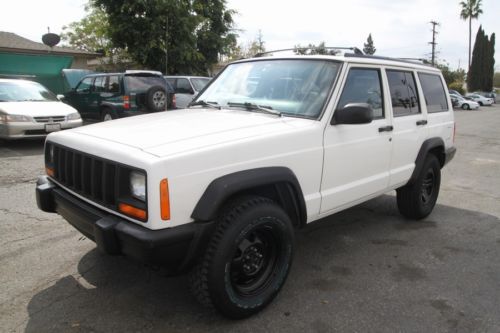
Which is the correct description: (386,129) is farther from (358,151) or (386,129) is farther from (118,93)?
(118,93)

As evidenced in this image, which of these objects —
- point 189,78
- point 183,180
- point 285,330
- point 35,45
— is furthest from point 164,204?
point 35,45

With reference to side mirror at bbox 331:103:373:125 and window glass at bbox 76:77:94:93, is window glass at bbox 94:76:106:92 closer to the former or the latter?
window glass at bbox 76:77:94:93

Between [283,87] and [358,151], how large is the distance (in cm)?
86

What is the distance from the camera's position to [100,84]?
451 inches

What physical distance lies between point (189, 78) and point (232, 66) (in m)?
8.94

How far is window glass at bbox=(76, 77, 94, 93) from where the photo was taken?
11.9 m

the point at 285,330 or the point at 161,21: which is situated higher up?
the point at 161,21

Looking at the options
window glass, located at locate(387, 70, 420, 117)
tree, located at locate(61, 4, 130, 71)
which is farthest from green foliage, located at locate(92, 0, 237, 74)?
window glass, located at locate(387, 70, 420, 117)

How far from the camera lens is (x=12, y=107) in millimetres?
8570

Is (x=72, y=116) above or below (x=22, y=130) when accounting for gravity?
above

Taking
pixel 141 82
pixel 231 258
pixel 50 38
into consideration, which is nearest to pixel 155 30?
pixel 50 38

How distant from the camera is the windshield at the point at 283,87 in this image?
11.0 ft

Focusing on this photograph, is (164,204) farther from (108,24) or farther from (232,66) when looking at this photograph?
(108,24)

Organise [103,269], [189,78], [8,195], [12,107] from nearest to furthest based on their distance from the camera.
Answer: [103,269]
[8,195]
[12,107]
[189,78]
